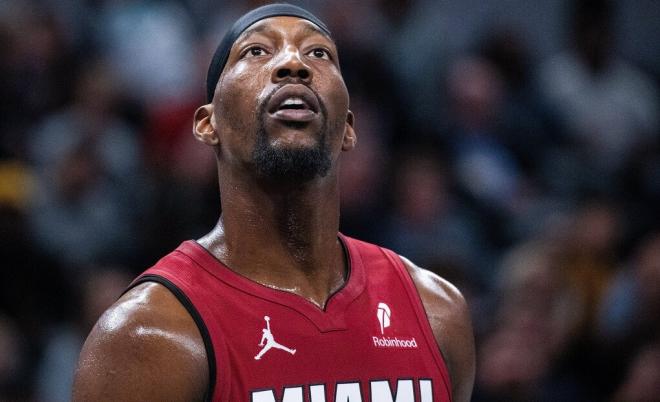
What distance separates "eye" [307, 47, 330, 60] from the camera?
12.4ft

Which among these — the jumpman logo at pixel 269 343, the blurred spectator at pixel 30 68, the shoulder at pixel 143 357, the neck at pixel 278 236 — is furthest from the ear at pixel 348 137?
the blurred spectator at pixel 30 68

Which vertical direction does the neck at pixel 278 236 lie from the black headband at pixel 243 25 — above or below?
below

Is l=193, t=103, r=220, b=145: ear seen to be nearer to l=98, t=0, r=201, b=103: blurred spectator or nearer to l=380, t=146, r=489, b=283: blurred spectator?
l=380, t=146, r=489, b=283: blurred spectator

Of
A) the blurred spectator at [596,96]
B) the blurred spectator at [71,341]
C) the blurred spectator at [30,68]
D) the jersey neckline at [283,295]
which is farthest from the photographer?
the blurred spectator at [596,96]

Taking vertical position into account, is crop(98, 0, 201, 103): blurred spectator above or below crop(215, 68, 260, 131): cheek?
above

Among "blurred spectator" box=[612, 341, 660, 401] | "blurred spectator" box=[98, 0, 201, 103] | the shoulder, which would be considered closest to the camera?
the shoulder

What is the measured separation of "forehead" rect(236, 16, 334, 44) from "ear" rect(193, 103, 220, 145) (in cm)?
24

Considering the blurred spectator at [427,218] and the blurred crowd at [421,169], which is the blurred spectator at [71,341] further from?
the blurred spectator at [427,218]

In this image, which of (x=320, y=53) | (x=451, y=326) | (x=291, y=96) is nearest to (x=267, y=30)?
(x=320, y=53)

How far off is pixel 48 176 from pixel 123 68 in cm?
133

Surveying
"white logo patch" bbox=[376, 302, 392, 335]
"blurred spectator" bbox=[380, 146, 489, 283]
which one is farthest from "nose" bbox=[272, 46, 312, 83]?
"blurred spectator" bbox=[380, 146, 489, 283]

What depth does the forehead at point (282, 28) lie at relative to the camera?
3.76 m

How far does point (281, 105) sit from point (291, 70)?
127mm

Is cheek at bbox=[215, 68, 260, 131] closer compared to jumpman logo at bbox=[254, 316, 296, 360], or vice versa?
jumpman logo at bbox=[254, 316, 296, 360]
